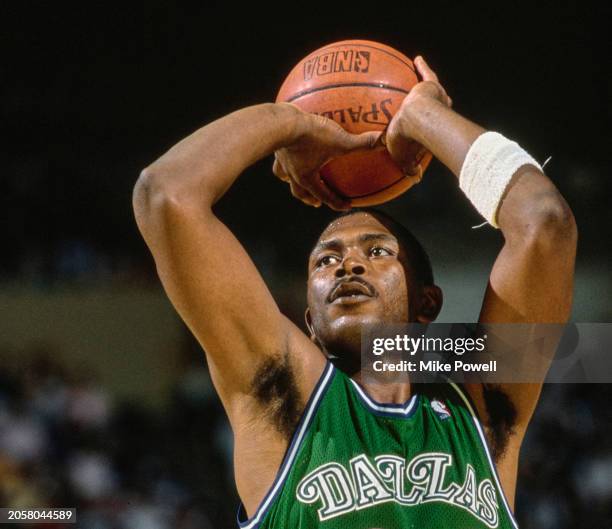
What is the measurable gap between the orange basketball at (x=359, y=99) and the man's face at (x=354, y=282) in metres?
0.11

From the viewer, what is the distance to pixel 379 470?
2.35 meters

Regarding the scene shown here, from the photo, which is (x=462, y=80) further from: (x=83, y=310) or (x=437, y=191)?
(x=83, y=310)

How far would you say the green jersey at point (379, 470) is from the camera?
7.45 ft

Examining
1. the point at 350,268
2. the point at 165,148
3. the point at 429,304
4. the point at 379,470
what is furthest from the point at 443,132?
the point at 165,148

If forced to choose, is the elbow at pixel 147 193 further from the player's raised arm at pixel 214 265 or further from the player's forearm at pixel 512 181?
the player's forearm at pixel 512 181

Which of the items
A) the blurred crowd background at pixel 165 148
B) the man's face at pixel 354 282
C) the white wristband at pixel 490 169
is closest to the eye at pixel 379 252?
the man's face at pixel 354 282

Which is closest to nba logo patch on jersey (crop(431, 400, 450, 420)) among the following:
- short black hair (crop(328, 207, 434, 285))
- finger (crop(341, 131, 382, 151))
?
short black hair (crop(328, 207, 434, 285))

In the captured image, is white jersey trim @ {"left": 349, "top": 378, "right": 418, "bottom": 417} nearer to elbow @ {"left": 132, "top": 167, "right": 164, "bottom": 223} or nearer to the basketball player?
the basketball player

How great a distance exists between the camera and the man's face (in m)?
2.62

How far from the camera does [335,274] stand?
2.69m

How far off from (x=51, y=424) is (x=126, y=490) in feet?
2.63

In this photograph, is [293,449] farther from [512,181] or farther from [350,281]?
[512,181]

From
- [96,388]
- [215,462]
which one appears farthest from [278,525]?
[96,388]

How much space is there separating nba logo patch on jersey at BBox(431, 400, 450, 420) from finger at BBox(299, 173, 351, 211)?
0.66 m
